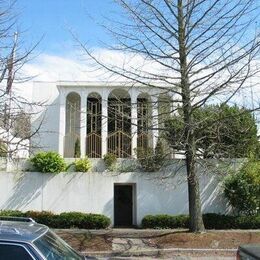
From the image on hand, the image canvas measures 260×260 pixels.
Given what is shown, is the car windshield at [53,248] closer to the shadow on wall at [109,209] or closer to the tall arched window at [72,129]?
the shadow on wall at [109,209]

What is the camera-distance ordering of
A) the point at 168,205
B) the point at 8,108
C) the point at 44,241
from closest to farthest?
the point at 44,241
the point at 8,108
the point at 168,205

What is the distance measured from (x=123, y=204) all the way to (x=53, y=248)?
17.8 metres

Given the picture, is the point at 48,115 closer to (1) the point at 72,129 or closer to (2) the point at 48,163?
(1) the point at 72,129

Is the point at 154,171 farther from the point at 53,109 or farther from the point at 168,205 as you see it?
the point at 53,109

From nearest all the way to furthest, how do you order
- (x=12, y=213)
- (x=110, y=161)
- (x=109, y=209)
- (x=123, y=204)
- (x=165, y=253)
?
(x=165, y=253) → (x=12, y=213) → (x=109, y=209) → (x=123, y=204) → (x=110, y=161)

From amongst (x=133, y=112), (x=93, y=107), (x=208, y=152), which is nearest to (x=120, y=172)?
(x=133, y=112)

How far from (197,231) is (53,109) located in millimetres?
16447

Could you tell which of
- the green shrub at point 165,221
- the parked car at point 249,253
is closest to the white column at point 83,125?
the green shrub at point 165,221

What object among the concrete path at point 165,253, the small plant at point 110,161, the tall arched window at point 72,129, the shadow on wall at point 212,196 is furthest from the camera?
the tall arched window at point 72,129

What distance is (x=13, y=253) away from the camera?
5.24 metres

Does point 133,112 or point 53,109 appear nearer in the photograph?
point 133,112

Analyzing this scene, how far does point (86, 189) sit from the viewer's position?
898 inches

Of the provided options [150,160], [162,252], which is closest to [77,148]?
[150,160]

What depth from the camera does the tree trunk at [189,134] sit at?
1722 cm
